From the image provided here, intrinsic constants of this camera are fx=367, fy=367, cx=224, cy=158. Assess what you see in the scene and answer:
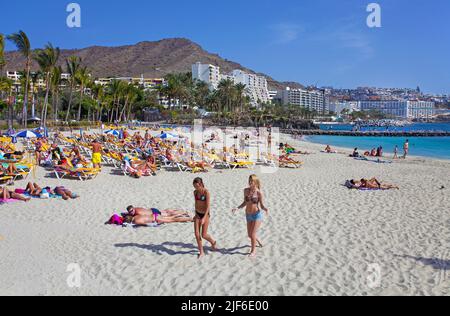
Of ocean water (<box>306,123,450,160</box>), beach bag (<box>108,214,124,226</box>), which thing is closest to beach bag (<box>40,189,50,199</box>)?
beach bag (<box>108,214,124,226</box>)

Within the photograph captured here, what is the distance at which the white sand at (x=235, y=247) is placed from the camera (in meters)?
4.22

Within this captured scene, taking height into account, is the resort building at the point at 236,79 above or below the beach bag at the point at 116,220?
above

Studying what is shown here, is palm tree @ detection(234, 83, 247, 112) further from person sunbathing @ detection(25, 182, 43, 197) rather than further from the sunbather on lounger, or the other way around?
the sunbather on lounger

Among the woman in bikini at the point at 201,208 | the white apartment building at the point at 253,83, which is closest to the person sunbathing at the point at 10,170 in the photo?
the woman in bikini at the point at 201,208

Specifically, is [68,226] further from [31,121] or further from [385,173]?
[31,121]

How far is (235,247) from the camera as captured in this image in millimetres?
5422

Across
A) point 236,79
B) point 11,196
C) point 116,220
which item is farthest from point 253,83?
point 116,220

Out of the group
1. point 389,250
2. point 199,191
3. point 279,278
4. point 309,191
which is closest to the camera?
point 279,278

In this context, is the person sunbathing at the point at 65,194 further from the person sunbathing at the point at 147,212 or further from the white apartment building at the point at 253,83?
the white apartment building at the point at 253,83

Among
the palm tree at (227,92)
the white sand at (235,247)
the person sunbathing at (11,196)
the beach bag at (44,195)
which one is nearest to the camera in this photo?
the white sand at (235,247)

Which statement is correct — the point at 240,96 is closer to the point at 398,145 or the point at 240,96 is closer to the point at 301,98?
the point at 398,145
